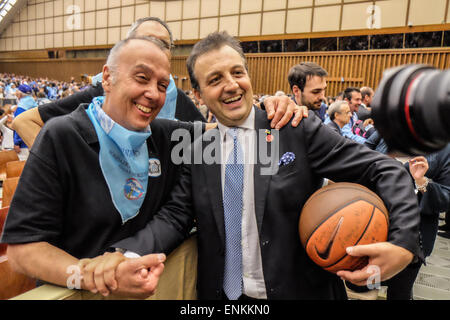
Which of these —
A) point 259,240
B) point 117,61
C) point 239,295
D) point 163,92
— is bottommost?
point 239,295

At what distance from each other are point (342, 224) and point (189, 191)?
0.74m

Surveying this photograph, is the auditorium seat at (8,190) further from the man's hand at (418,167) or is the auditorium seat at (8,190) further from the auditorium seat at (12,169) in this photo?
the man's hand at (418,167)

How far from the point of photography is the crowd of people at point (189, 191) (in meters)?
1.14

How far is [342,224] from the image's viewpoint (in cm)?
127

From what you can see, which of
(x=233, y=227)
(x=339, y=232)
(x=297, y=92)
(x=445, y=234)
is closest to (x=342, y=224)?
(x=339, y=232)

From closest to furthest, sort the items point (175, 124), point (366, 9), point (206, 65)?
point (206, 65) < point (175, 124) < point (366, 9)

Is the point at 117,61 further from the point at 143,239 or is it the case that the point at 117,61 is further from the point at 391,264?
the point at 391,264

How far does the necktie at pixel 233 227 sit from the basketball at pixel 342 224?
31 centimetres

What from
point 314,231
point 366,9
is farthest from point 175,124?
point 366,9

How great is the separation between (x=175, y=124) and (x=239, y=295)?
3.18 ft

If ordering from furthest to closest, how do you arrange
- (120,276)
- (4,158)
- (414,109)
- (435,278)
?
(4,158) → (435,278) → (120,276) → (414,109)

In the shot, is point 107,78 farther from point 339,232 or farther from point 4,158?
point 4,158

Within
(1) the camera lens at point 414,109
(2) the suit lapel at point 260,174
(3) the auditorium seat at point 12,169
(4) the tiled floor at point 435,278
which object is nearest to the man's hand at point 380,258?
(2) the suit lapel at point 260,174

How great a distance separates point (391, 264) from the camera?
116cm
